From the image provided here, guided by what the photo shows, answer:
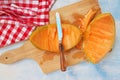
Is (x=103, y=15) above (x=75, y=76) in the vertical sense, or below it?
above

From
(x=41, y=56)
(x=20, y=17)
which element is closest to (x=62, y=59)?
(x=41, y=56)

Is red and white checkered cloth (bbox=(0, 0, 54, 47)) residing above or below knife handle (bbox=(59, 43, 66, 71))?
above

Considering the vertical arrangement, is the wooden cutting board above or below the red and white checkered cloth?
below

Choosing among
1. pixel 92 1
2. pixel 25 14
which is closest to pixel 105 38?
pixel 92 1

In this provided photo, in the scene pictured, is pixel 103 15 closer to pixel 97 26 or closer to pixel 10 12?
pixel 97 26

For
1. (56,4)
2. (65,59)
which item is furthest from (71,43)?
(56,4)

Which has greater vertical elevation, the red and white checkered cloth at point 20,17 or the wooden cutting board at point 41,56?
the red and white checkered cloth at point 20,17

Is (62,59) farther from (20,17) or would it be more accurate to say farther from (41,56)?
(20,17)
